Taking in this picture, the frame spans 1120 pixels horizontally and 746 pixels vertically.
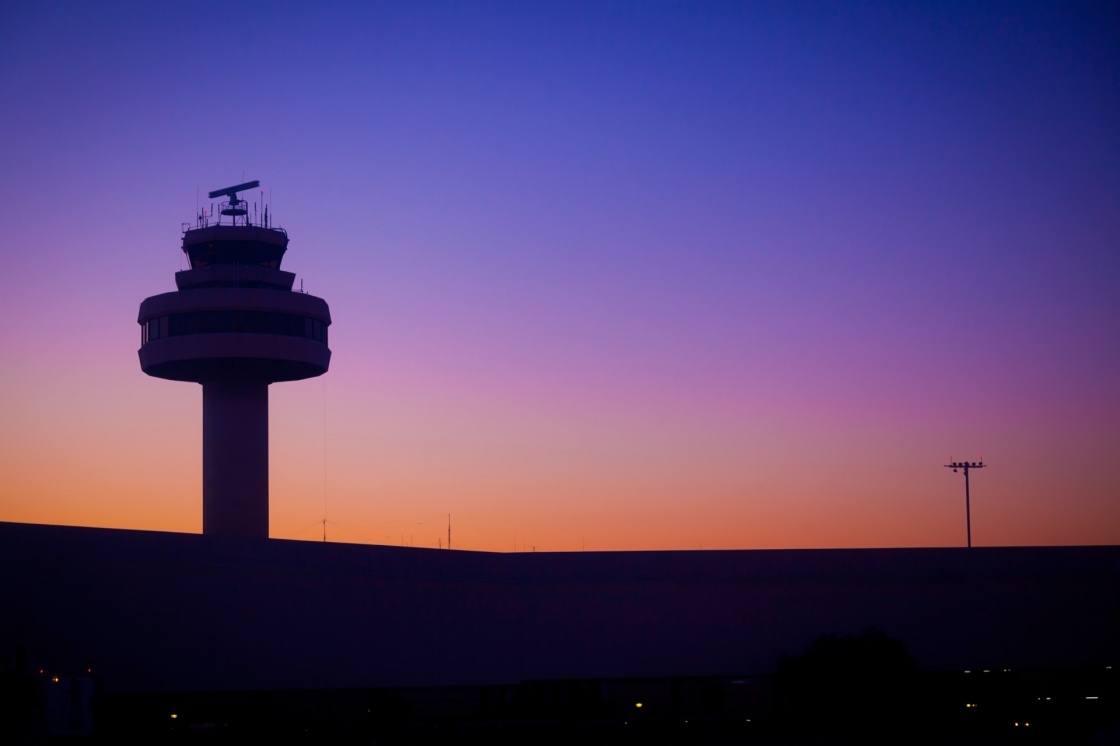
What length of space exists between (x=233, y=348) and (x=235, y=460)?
13.9 feet

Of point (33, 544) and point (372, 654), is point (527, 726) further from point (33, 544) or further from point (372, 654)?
point (33, 544)

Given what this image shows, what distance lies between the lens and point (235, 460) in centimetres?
5228

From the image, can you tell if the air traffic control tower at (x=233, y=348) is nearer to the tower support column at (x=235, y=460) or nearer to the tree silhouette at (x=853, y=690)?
the tower support column at (x=235, y=460)

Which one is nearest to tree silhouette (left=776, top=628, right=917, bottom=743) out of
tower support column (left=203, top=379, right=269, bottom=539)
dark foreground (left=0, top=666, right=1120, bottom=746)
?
dark foreground (left=0, top=666, right=1120, bottom=746)

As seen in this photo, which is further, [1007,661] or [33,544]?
[1007,661]

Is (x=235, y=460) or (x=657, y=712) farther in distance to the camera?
(x=235, y=460)

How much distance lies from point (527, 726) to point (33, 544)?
43.5 feet

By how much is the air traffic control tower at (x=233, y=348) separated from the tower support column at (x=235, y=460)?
1.5 inches

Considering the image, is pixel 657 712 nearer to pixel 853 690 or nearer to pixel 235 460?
pixel 853 690

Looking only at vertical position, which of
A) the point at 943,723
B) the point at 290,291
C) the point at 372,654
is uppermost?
the point at 290,291

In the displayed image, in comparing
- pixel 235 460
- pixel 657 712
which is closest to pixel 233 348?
pixel 235 460

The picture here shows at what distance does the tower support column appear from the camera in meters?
52.0

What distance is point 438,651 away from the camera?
37156mm

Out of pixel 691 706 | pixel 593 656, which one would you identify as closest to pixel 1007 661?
pixel 691 706
